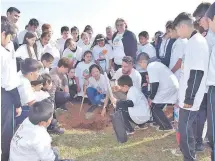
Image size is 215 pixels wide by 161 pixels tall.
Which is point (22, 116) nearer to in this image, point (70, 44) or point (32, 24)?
point (70, 44)

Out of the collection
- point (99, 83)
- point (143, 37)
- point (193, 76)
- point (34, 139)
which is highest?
point (143, 37)

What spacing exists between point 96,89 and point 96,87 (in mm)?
71

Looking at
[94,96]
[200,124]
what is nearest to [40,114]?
[200,124]

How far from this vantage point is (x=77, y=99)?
7.72 m

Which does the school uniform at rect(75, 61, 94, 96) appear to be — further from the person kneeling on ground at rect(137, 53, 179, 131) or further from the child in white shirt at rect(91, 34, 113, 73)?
the person kneeling on ground at rect(137, 53, 179, 131)

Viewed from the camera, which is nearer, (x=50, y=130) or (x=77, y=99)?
(x=50, y=130)

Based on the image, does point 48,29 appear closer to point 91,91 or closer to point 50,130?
point 91,91

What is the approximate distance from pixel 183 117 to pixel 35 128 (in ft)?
5.42

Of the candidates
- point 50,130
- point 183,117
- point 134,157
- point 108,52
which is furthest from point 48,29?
point 183,117

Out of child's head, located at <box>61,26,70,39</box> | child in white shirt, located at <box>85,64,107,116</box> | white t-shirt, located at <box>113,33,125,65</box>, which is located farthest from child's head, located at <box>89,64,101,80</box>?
child's head, located at <box>61,26,70,39</box>

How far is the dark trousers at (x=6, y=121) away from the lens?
4023 millimetres

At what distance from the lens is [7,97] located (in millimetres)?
4020

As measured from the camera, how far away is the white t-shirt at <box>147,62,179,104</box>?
5465mm

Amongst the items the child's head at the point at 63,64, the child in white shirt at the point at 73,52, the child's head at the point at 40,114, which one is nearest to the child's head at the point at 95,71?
the child's head at the point at 63,64
